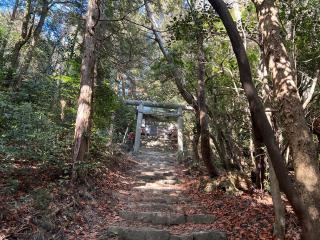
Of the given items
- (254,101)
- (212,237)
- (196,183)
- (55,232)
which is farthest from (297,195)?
(196,183)

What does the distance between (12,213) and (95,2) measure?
552 cm

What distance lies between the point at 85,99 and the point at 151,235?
3589 millimetres

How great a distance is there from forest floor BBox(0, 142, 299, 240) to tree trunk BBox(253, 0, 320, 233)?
1.63 metres

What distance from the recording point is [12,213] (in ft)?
16.0

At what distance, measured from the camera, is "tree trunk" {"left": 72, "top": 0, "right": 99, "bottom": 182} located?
7345mm

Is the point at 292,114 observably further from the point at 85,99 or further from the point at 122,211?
the point at 85,99

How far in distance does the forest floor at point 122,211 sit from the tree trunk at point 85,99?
2.37 feet

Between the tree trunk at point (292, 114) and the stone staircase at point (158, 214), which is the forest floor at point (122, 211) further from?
the tree trunk at point (292, 114)

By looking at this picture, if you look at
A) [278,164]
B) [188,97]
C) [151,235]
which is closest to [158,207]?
[151,235]

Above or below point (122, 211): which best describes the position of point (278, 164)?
above

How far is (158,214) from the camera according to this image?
6727 mm

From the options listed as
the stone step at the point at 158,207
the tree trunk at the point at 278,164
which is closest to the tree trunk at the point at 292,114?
the tree trunk at the point at 278,164

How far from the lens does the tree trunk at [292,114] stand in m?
3.88

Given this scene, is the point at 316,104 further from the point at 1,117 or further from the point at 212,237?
the point at 1,117
